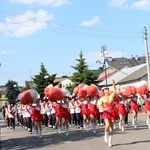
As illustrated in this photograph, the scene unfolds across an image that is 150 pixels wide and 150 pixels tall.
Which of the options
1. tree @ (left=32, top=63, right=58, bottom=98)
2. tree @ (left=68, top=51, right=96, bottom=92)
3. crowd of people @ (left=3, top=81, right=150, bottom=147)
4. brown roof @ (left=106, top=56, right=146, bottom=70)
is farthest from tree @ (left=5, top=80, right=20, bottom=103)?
crowd of people @ (left=3, top=81, right=150, bottom=147)

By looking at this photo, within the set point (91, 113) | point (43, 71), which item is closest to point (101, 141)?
point (91, 113)

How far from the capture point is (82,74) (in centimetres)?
5512

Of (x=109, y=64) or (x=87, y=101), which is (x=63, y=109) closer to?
(x=87, y=101)

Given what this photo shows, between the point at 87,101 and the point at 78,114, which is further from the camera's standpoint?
the point at 78,114

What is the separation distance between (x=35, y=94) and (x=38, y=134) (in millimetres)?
1793

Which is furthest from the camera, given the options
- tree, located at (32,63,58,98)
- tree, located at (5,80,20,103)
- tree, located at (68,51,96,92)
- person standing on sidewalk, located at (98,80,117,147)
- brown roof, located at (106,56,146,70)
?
brown roof, located at (106,56,146,70)

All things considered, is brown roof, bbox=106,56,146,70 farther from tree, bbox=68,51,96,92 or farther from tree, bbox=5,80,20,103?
tree, bbox=68,51,96,92

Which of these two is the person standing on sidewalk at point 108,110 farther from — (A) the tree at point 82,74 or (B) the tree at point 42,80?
(B) the tree at point 42,80

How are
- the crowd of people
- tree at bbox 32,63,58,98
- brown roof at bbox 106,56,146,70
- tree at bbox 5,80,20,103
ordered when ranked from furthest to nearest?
1. brown roof at bbox 106,56,146,70
2. tree at bbox 5,80,20,103
3. tree at bbox 32,63,58,98
4. the crowd of people

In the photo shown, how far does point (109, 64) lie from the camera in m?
99.2

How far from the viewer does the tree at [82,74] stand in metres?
54.9

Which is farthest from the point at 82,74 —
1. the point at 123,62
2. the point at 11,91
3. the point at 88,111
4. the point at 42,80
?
the point at 123,62

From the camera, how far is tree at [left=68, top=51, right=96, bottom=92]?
54.9 m

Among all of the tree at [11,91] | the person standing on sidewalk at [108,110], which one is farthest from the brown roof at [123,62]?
the person standing on sidewalk at [108,110]
